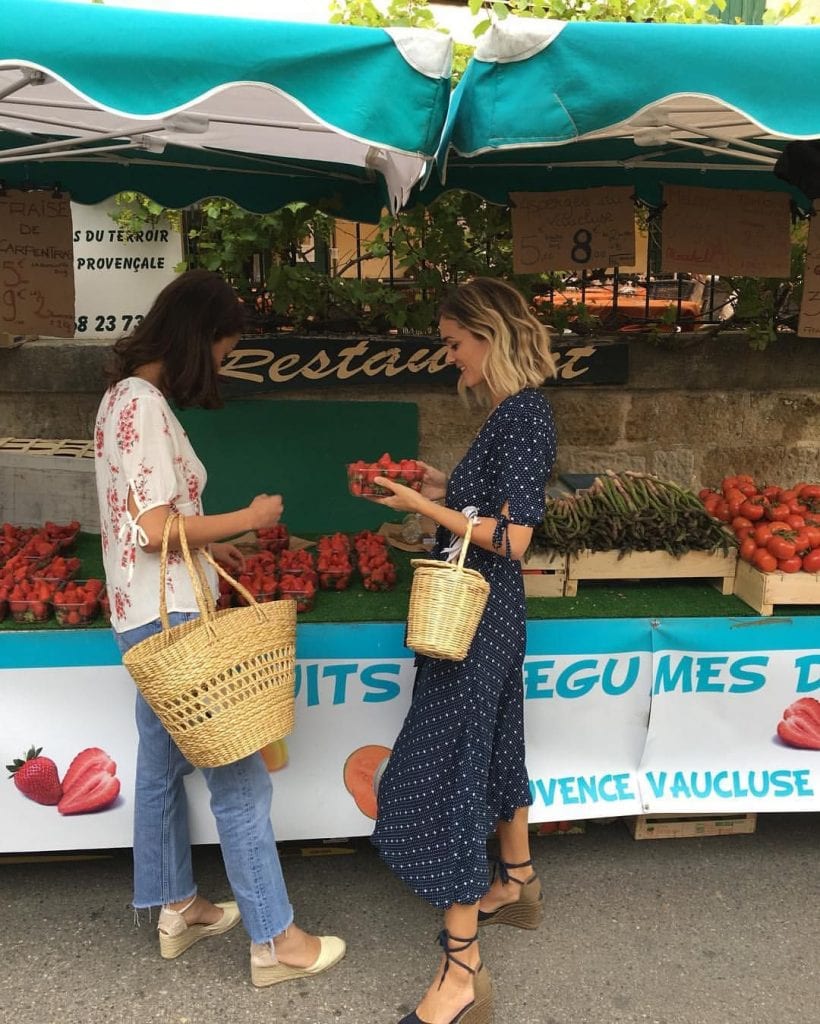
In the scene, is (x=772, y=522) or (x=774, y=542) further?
(x=772, y=522)

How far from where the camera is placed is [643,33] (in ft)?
6.73

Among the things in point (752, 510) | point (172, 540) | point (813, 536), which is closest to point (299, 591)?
point (172, 540)

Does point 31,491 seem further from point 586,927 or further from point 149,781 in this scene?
point 586,927

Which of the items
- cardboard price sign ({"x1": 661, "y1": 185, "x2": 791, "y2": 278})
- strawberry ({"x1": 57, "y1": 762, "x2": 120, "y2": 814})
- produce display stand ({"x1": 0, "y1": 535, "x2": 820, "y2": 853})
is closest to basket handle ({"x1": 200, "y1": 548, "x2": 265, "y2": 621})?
produce display stand ({"x1": 0, "y1": 535, "x2": 820, "y2": 853})

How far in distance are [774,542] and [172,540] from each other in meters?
2.19

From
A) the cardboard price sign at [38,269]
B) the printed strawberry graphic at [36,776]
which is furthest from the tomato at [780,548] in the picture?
the cardboard price sign at [38,269]

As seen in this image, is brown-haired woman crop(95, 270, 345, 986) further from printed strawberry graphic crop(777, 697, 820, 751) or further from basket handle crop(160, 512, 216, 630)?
printed strawberry graphic crop(777, 697, 820, 751)

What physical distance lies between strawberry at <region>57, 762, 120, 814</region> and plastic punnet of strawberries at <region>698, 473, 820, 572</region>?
244 centimetres

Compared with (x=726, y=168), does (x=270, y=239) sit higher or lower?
lower

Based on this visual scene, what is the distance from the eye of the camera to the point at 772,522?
11.2ft

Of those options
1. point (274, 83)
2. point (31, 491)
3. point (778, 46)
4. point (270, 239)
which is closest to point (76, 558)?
point (31, 491)

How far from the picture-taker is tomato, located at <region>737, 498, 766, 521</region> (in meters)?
3.48

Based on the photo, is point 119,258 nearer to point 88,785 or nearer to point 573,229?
point 573,229

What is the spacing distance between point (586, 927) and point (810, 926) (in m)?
0.75
